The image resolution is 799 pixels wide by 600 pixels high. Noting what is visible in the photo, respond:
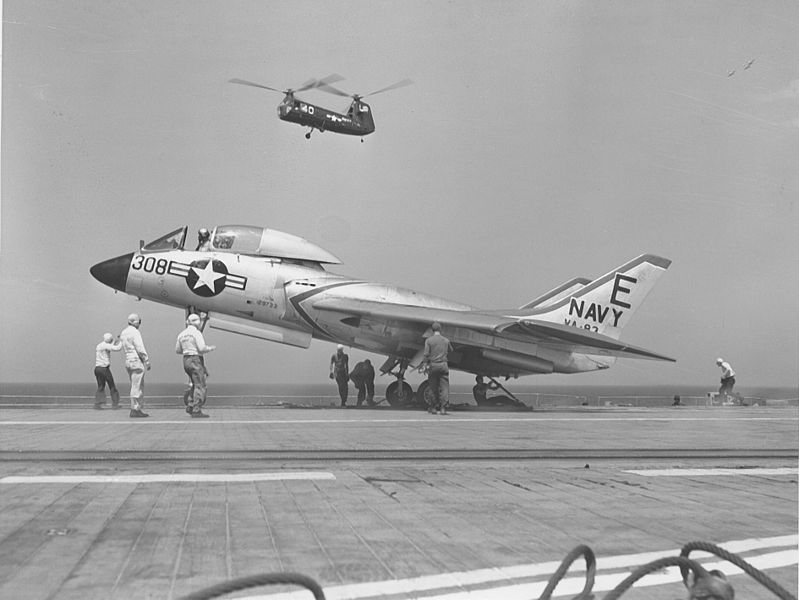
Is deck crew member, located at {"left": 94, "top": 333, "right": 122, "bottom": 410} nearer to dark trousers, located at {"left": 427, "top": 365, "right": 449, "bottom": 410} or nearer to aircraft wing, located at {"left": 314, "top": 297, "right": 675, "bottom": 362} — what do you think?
aircraft wing, located at {"left": 314, "top": 297, "right": 675, "bottom": 362}

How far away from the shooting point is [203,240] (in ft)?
69.5

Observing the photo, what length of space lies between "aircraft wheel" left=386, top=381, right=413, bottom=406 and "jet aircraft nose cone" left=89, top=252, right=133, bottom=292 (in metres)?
7.52

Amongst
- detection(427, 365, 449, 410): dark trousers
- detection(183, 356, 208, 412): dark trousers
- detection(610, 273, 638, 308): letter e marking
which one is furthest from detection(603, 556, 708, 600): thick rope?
detection(610, 273, 638, 308): letter e marking

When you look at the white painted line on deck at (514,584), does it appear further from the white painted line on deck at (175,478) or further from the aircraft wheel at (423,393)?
the aircraft wheel at (423,393)

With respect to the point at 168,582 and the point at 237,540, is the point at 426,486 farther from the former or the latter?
the point at 168,582

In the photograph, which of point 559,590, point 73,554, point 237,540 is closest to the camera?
point 559,590

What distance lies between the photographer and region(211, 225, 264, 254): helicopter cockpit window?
69.6ft

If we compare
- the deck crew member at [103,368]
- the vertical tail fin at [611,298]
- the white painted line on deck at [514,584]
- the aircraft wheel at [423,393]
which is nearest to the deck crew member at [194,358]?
the deck crew member at [103,368]

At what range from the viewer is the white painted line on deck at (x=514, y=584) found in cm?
415

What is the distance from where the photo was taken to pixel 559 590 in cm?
421

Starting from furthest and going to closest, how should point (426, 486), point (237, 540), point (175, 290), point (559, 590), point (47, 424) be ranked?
point (175, 290), point (47, 424), point (426, 486), point (237, 540), point (559, 590)

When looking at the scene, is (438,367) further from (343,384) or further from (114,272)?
(114,272)

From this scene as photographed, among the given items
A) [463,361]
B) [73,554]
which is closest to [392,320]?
[463,361]

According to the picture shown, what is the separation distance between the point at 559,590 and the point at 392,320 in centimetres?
1768
